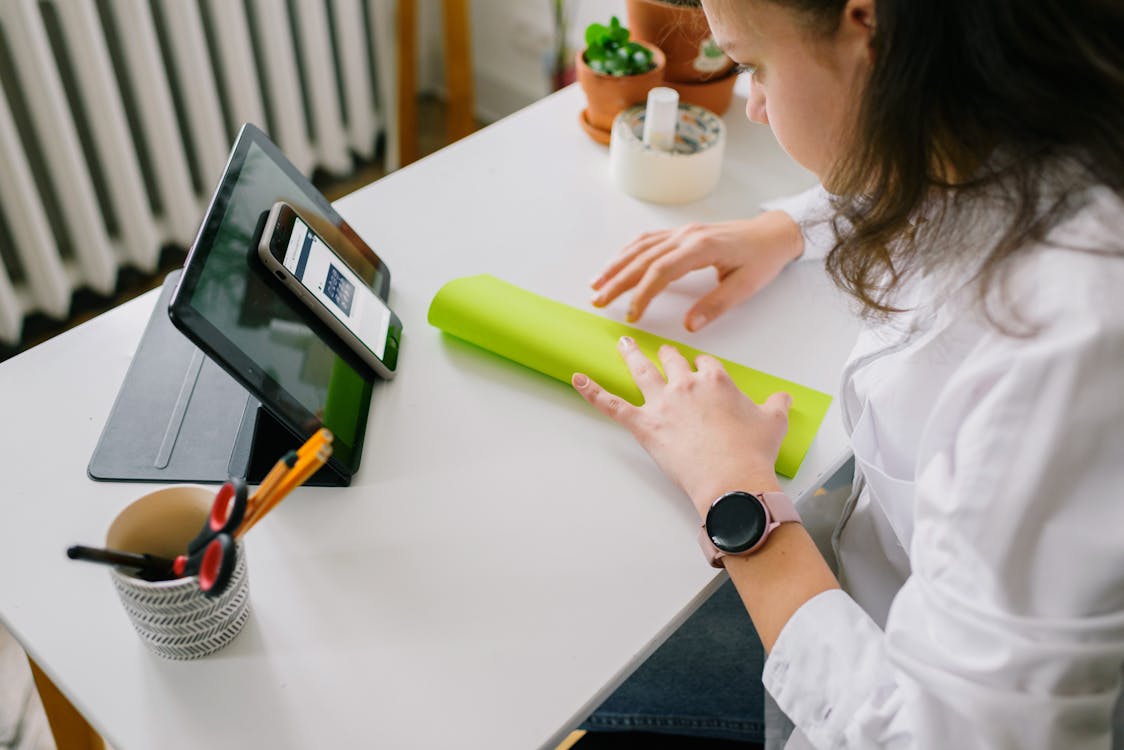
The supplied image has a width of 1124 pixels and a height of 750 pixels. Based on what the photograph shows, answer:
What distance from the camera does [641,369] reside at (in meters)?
0.85

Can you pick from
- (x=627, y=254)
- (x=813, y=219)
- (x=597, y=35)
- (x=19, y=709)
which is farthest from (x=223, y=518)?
(x=19, y=709)

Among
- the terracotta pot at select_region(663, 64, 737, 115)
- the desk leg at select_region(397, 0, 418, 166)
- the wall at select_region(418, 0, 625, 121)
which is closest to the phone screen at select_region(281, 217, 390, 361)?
the terracotta pot at select_region(663, 64, 737, 115)

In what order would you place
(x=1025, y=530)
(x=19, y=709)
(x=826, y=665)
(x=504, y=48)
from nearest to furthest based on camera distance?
Answer: 1. (x=1025, y=530)
2. (x=826, y=665)
3. (x=19, y=709)
4. (x=504, y=48)

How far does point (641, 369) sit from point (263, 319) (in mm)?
323

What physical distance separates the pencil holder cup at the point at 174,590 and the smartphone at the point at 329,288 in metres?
0.20

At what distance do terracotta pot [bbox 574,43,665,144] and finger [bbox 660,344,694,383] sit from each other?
40cm

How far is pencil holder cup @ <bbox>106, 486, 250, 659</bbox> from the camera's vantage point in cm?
61

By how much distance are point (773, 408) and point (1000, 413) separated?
0.29m

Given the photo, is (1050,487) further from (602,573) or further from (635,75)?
(635,75)

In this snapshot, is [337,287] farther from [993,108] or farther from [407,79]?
[407,79]

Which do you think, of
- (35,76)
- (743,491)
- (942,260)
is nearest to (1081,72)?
(942,260)

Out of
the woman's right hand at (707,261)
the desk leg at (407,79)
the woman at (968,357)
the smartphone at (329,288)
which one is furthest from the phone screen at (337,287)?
the desk leg at (407,79)

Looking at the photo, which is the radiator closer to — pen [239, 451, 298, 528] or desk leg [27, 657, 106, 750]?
desk leg [27, 657, 106, 750]

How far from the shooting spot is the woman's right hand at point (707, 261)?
931 millimetres
